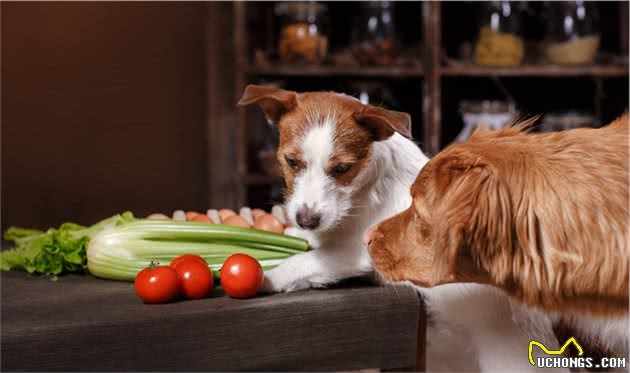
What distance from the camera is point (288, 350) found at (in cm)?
149

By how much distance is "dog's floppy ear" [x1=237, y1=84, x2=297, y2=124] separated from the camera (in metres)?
1.57

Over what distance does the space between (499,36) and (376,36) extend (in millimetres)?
588

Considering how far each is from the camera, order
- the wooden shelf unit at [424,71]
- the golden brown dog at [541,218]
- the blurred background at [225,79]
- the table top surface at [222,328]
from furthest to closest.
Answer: the blurred background at [225,79] → the wooden shelf unit at [424,71] → the table top surface at [222,328] → the golden brown dog at [541,218]

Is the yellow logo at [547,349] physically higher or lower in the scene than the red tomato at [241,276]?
lower

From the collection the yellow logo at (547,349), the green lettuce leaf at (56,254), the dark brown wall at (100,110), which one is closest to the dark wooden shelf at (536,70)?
the dark brown wall at (100,110)

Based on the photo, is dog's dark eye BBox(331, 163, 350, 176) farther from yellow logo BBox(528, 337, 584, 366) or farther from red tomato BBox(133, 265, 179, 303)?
yellow logo BBox(528, 337, 584, 366)

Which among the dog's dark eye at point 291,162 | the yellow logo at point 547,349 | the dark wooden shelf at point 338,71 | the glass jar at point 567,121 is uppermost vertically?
the dark wooden shelf at point 338,71

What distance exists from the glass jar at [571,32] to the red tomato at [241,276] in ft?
8.12

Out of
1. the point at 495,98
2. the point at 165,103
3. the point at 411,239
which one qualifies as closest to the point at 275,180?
the point at 165,103

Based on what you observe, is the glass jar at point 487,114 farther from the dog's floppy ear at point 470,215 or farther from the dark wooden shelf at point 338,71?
the dog's floppy ear at point 470,215

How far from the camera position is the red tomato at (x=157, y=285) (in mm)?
1483

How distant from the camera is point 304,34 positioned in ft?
11.0

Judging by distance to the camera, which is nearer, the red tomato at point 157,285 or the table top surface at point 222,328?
the table top surface at point 222,328

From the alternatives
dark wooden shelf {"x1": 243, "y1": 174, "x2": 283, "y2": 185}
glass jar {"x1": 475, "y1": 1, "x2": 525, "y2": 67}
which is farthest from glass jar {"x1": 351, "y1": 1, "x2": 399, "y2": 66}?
dark wooden shelf {"x1": 243, "y1": 174, "x2": 283, "y2": 185}
